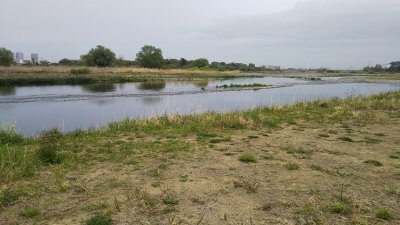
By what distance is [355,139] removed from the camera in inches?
377

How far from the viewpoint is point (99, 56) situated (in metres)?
70.9

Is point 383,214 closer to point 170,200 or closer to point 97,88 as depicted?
point 170,200

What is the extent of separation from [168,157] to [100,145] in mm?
2164

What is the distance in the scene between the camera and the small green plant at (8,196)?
493cm

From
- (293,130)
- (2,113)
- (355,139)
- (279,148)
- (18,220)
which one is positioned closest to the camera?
(18,220)

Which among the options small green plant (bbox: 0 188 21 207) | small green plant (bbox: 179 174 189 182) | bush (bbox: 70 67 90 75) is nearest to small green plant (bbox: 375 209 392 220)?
small green plant (bbox: 179 174 189 182)

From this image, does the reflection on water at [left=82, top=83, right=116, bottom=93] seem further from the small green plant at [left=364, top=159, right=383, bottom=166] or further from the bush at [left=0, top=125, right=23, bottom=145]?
the small green plant at [left=364, top=159, right=383, bottom=166]

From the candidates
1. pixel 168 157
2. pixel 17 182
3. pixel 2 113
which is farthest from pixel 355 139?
pixel 2 113

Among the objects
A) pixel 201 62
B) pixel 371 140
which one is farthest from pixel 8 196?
pixel 201 62

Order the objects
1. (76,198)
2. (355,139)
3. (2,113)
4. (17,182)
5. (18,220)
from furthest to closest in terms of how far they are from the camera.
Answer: (2,113) → (355,139) → (17,182) → (76,198) → (18,220)

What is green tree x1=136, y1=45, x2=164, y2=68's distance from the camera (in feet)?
257

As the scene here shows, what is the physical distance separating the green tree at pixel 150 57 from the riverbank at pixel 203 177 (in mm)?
68918

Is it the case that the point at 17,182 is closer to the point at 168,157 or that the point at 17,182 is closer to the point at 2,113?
the point at 168,157

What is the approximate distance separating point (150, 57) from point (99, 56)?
39.4 ft
